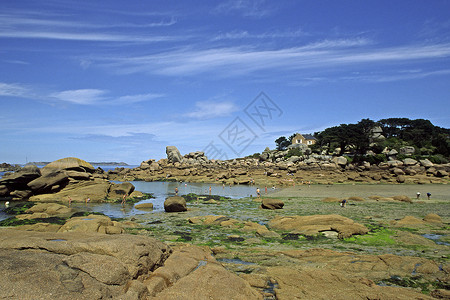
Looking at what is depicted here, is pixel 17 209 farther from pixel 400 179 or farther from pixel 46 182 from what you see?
pixel 400 179

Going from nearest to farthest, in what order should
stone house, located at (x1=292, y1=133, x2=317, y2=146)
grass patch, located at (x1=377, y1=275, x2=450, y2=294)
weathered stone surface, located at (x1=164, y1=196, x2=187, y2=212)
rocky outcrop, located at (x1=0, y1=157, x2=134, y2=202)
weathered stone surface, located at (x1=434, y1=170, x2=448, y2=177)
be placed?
grass patch, located at (x1=377, y1=275, x2=450, y2=294) < weathered stone surface, located at (x1=164, y1=196, x2=187, y2=212) < rocky outcrop, located at (x1=0, y1=157, x2=134, y2=202) < weathered stone surface, located at (x1=434, y1=170, x2=448, y2=177) < stone house, located at (x1=292, y1=133, x2=317, y2=146)

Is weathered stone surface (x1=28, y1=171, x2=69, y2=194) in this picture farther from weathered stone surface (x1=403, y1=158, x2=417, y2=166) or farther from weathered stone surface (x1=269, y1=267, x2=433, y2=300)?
weathered stone surface (x1=403, y1=158, x2=417, y2=166)

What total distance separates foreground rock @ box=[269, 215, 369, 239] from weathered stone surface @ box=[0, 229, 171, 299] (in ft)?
38.7

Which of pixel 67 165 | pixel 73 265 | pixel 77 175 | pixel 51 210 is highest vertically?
pixel 67 165

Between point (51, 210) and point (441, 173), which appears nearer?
point (51, 210)

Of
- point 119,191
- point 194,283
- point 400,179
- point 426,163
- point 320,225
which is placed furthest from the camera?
point 426,163

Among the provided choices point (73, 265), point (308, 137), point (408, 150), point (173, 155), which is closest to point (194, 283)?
point (73, 265)

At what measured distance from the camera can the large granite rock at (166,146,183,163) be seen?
115 m

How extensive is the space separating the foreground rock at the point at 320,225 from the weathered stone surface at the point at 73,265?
1178cm

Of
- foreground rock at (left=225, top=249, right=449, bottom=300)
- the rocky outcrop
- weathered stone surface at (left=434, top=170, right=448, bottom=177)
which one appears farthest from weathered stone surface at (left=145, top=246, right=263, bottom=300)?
weathered stone surface at (left=434, top=170, right=448, bottom=177)

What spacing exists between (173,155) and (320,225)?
99903 mm

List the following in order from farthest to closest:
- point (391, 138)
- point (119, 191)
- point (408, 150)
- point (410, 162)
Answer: point (391, 138) < point (408, 150) < point (410, 162) < point (119, 191)

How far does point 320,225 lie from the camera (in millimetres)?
19422

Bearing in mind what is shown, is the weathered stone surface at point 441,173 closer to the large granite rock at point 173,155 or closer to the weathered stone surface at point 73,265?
the weathered stone surface at point 73,265
